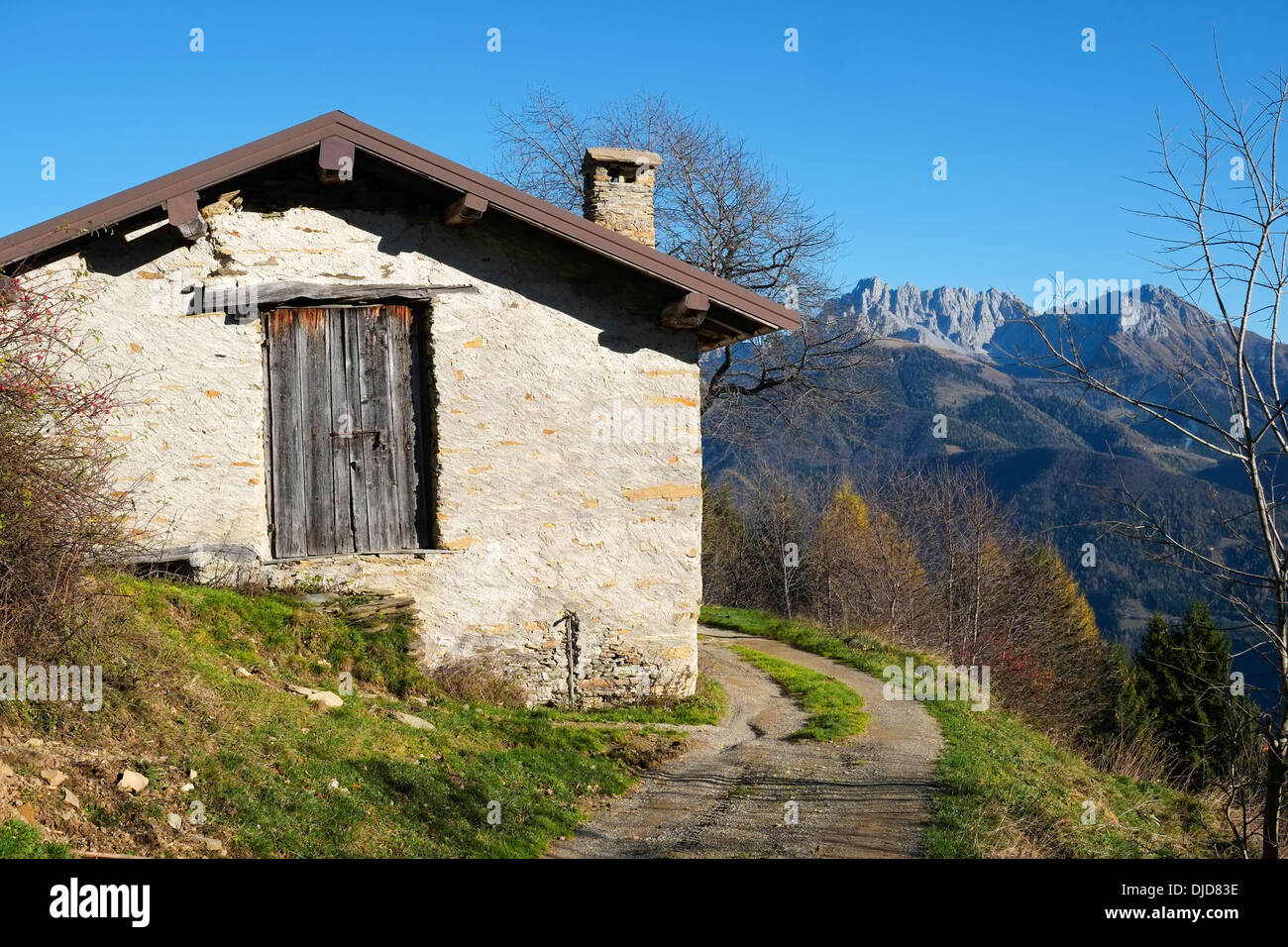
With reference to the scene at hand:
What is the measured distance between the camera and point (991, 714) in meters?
12.1

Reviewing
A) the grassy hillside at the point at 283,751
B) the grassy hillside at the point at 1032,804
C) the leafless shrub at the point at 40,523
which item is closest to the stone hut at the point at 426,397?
the grassy hillside at the point at 283,751

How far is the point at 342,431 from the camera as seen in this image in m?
9.15

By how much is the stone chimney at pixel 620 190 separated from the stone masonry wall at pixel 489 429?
141 centimetres

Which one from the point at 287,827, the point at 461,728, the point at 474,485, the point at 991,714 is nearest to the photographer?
the point at 287,827

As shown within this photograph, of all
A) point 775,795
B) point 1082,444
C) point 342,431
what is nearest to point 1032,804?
point 775,795

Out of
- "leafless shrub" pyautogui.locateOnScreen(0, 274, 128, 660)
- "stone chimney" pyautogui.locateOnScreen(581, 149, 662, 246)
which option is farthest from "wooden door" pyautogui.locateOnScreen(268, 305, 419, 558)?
"stone chimney" pyautogui.locateOnScreen(581, 149, 662, 246)

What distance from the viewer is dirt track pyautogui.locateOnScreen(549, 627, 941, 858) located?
6.17m

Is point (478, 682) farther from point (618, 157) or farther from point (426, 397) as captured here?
point (618, 157)

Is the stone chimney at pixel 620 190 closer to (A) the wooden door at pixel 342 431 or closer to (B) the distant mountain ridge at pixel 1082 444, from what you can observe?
(A) the wooden door at pixel 342 431

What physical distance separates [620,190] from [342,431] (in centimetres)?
388

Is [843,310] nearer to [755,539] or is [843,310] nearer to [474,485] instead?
[474,485]

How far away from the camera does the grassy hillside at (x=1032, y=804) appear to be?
6.43m

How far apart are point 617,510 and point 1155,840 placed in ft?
18.2
